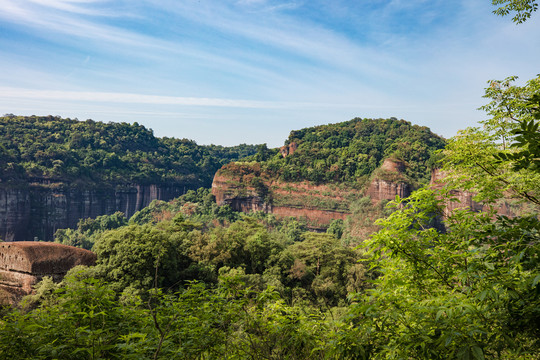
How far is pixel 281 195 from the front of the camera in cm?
5088

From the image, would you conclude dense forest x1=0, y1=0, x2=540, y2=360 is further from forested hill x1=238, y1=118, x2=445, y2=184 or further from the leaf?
forested hill x1=238, y1=118, x2=445, y2=184

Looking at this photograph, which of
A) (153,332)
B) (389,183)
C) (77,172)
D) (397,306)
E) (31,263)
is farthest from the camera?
(77,172)

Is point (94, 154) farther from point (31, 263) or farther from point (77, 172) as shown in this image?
point (31, 263)

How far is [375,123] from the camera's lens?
67875 millimetres

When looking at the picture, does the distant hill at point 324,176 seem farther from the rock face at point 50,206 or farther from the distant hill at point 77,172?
the distant hill at point 77,172

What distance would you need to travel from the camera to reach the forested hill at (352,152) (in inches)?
1962

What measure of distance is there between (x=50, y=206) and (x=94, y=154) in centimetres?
1555

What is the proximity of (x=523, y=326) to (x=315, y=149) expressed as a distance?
5672cm

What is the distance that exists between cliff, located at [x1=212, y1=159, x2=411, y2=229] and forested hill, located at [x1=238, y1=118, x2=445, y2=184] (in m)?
1.66

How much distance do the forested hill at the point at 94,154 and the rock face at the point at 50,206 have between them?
1866 mm

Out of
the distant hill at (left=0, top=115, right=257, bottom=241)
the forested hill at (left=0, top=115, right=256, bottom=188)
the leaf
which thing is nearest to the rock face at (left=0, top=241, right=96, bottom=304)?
the leaf

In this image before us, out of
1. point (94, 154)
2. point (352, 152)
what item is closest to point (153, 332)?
point (352, 152)

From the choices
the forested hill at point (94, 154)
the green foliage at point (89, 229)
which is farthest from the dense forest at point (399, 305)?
the forested hill at point (94, 154)

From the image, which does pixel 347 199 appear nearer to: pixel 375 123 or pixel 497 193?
pixel 375 123
